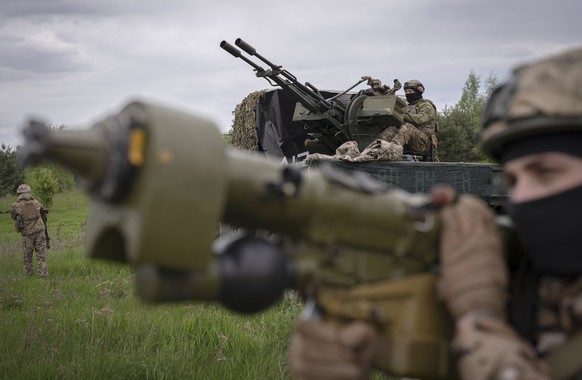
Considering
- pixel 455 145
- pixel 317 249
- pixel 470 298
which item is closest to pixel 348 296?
pixel 317 249

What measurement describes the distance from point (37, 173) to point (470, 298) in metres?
30.3

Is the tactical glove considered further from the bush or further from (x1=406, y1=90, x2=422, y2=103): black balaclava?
the bush

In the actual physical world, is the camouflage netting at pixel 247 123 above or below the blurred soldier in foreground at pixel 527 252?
above

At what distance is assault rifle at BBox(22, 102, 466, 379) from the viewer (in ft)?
4.37

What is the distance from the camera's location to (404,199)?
1.65 m

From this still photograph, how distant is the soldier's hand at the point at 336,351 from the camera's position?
1494 millimetres

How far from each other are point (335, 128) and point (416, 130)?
45.6 inches

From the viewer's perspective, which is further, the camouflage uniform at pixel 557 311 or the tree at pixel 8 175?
the tree at pixel 8 175

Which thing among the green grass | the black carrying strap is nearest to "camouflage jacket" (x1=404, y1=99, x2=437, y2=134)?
the green grass

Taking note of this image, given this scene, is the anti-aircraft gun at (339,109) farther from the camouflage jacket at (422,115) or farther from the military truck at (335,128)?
the camouflage jacket at (422,115)

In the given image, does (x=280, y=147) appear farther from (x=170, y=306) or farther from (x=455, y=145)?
(x=455, y=145)

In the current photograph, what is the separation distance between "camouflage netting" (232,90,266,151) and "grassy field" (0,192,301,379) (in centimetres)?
Result: 532

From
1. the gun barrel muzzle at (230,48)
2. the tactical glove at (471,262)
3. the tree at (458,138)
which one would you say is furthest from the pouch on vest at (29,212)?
the tree at (458,138)

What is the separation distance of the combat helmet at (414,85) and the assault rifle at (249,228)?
26.1 ft
